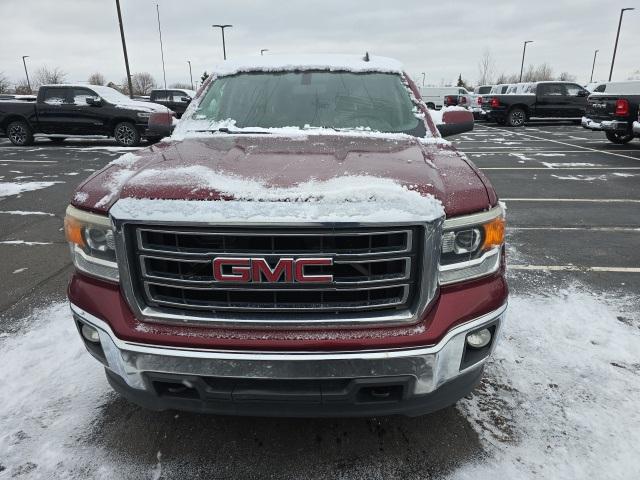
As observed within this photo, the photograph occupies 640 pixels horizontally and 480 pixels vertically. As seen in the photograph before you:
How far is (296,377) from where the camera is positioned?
69.7 inches

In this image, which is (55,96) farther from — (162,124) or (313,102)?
(313,102)

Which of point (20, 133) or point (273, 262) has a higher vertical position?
point (273, 262)

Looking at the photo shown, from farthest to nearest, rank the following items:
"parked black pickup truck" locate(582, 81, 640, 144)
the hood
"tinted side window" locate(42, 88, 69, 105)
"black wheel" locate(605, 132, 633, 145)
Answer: "tinted side window" locate(42, 88, 69, 105), "black wheel" locate(605, 132, 633, 145), "parked black pickup truck" locate(582, 81, 640, 144), the hood

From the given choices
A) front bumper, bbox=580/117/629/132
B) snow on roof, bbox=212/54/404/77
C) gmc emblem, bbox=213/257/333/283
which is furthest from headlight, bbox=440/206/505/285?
front bumper, bbox=580/117/629/132

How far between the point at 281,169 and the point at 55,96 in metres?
14.8

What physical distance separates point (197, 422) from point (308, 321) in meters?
1.01

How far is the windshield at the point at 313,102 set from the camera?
10.0ft

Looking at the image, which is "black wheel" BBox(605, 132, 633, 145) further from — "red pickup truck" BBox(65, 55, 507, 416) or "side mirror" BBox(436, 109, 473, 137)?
"red pickup truck" BBox(65, 55, 507, 416)

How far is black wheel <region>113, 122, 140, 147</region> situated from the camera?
1380cm

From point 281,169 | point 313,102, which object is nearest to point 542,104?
point 313,102

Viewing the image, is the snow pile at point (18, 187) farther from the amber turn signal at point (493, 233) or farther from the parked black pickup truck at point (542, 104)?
the parked black pickup truck at point (542, 104)

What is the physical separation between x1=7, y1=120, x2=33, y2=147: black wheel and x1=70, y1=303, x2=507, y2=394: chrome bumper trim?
1583 cm

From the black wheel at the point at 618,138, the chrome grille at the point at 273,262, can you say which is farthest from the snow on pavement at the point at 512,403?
the black wheel at the point at 618,138

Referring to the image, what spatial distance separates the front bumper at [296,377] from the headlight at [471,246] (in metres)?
0.19
